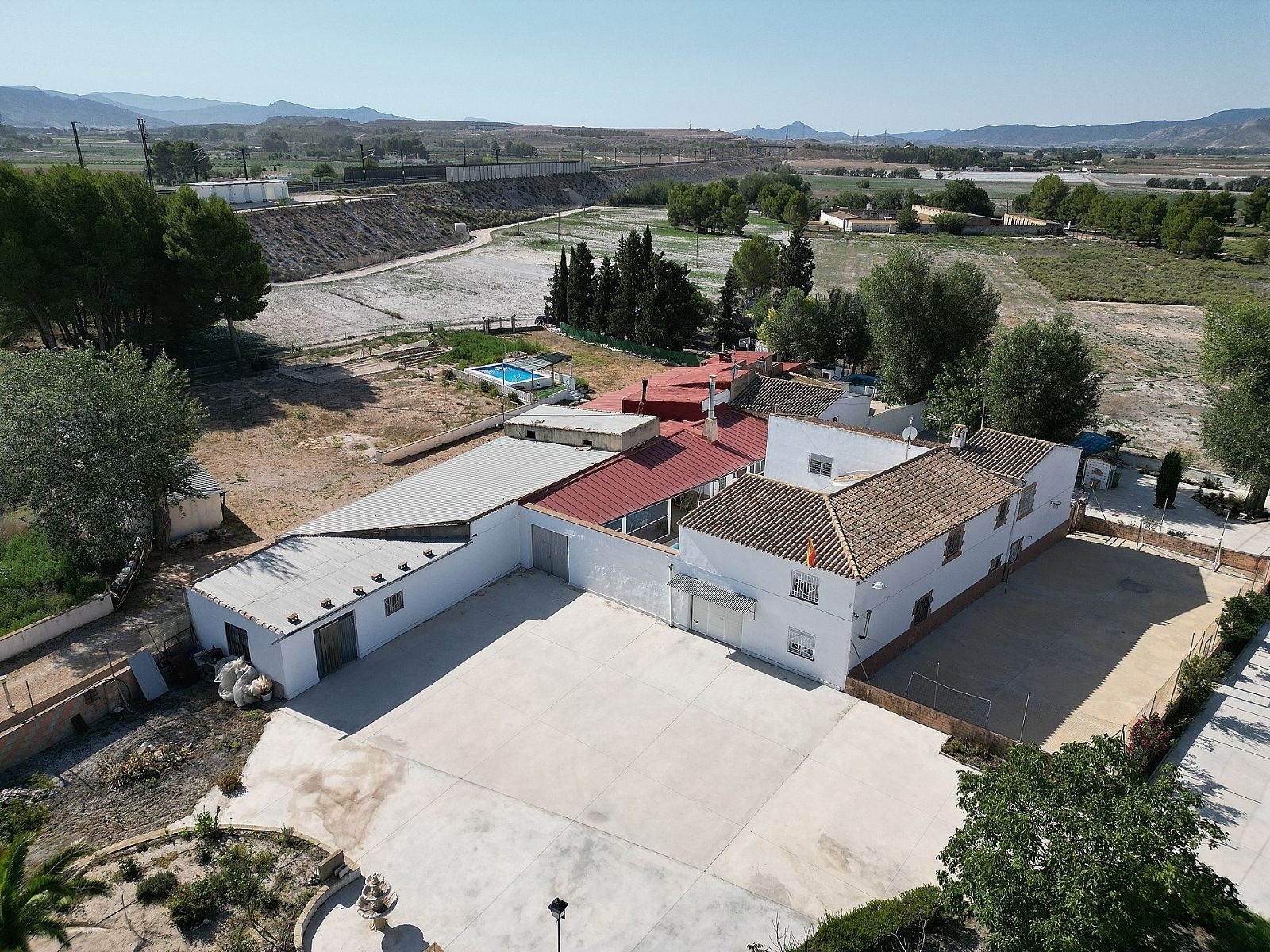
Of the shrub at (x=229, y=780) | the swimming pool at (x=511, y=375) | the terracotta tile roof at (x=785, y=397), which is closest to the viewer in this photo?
the shrub at (x=229, y=780)

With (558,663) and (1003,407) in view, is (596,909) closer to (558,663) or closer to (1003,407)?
(558,663)

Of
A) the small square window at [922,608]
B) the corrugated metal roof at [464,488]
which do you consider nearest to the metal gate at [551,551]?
the corrugated metal roof at [464,488]

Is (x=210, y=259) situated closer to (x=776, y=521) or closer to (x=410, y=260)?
(x=776, y=521)

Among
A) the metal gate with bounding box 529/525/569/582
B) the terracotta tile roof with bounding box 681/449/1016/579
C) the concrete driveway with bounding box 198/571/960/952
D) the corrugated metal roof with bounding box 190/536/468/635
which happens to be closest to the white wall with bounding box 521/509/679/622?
the metal gate with bounding box 529/525/569/582

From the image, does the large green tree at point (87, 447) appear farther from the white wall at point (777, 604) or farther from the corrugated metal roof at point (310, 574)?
the white wall at point (777, 604)

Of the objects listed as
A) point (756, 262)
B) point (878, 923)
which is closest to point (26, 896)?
point (878, 923)

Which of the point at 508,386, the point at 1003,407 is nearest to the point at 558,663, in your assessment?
the point at 1003,407
